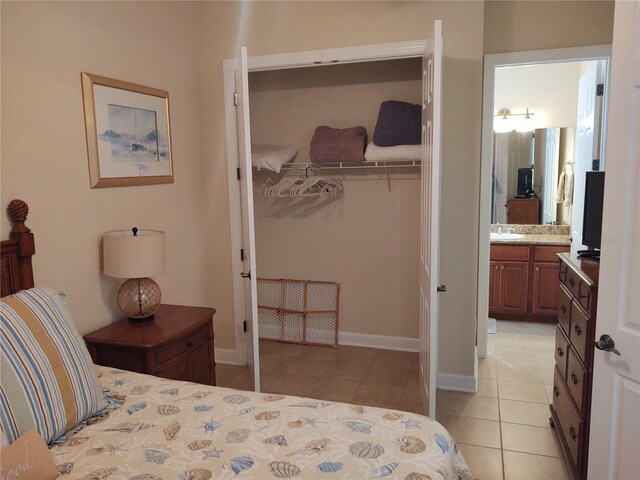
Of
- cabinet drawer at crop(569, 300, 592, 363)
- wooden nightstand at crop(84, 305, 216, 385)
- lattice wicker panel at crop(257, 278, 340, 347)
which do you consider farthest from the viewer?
lattice wicker panel at crop(257, 278, 340, 347)

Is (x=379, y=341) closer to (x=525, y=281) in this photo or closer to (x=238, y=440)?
(x=525, y=281)

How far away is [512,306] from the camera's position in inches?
185

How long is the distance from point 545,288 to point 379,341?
178 cm

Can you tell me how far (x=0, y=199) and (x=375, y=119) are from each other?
2.69 m

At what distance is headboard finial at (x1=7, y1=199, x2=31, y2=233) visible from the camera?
200 centimetres

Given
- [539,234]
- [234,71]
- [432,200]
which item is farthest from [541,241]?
[234,71]

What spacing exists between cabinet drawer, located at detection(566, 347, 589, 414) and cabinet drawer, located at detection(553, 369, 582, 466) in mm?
66

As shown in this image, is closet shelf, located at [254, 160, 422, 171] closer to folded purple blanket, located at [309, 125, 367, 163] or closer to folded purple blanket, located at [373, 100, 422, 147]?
folded purple blanket, located at [309, 125, 367, 163]

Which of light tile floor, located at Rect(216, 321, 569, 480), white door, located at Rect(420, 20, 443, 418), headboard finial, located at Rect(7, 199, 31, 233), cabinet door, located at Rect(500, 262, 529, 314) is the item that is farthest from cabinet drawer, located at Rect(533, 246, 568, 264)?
headboard finial, located at Rect(7, 199, 31, 233)

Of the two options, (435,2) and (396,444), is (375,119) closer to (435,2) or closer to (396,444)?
(435,2)

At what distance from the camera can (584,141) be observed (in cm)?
395

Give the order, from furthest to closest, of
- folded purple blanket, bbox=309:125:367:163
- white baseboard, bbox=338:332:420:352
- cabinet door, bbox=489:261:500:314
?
cabinet door, bbox=489:261:500:314 → white baseboard, bbox=338:332:420:352 → folded purple blanket, bbox=309:125:367:163

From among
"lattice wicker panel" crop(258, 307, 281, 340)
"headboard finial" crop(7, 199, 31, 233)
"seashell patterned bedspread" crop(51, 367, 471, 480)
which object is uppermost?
"headboard finial" crop(7, 199, 31, 233)

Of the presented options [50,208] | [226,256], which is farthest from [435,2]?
[50,208]
